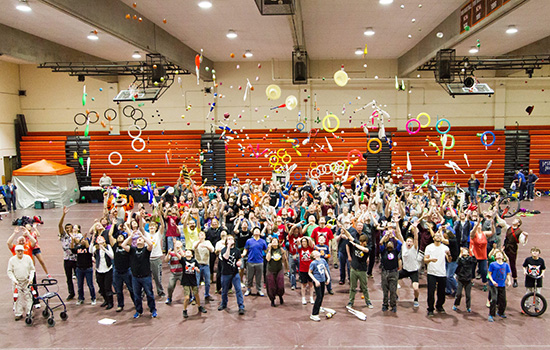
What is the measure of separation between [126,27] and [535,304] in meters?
11.2

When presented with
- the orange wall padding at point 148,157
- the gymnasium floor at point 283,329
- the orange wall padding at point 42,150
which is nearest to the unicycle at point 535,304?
the gymnasium floor at point 283,329

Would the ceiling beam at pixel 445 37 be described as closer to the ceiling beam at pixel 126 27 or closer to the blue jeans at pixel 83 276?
the ceiling beam at pixel 126 27

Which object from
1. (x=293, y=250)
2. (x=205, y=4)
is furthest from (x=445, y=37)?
(x=293, y=250)

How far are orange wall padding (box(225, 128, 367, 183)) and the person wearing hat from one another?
13860 mm

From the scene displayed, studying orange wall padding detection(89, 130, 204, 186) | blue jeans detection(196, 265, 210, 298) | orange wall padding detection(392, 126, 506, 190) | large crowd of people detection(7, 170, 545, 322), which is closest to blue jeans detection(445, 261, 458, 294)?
large crowd of people detection(7, 170, 545, 322)

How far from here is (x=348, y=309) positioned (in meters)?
6.94

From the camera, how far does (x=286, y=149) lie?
20.2 metres

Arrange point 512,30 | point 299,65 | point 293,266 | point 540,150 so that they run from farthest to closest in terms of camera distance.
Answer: point 540,150, point 299,65, point 512,30, point 293,266

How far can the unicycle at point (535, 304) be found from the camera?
21.5 ft

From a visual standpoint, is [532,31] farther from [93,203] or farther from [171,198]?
[93,203]

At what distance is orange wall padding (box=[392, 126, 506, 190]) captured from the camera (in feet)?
65.5

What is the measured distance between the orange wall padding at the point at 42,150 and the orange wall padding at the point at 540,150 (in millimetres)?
23984

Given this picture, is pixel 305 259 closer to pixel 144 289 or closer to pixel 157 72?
pixel 144 289

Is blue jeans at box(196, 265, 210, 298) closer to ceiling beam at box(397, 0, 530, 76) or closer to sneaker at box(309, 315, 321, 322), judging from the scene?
sneaker at box(309, 315, 321, 322)
